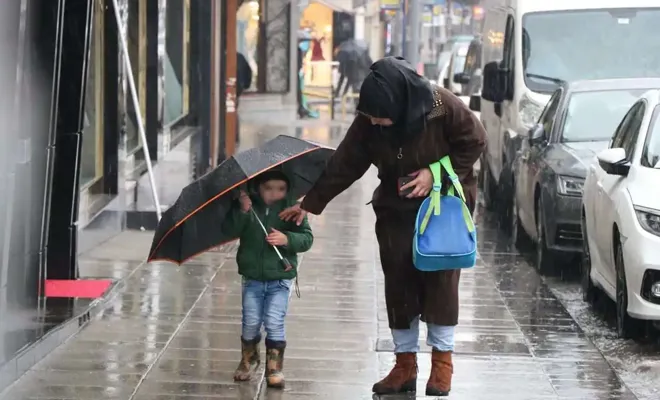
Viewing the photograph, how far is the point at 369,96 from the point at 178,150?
34.5 feet

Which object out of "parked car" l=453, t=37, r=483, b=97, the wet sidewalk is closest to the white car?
the wet sidewalk

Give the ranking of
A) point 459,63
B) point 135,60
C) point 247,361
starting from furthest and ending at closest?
point 459,63 → point 135,60 → point 247,361

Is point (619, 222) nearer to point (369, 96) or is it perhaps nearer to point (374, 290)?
point (374, 290)

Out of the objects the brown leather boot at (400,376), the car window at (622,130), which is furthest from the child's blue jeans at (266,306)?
the car window at (622,130)

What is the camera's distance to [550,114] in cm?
1226

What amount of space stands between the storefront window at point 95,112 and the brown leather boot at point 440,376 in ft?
19.4

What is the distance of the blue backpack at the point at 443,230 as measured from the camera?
6.34 metres

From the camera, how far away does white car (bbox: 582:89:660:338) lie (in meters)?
8.04

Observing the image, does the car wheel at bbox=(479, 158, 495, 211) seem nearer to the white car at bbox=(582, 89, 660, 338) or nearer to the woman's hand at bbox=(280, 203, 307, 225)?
the white car at bbox=(582, 89, 660, 338)

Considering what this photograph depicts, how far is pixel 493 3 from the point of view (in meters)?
17.2

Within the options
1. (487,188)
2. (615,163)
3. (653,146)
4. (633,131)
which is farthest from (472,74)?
(615,163)

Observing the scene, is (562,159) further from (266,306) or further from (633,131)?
(266,306)

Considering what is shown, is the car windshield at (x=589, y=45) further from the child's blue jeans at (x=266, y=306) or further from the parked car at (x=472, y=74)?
the child's blue jeans at (x=266, y=306)

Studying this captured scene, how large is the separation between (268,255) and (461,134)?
117cm
